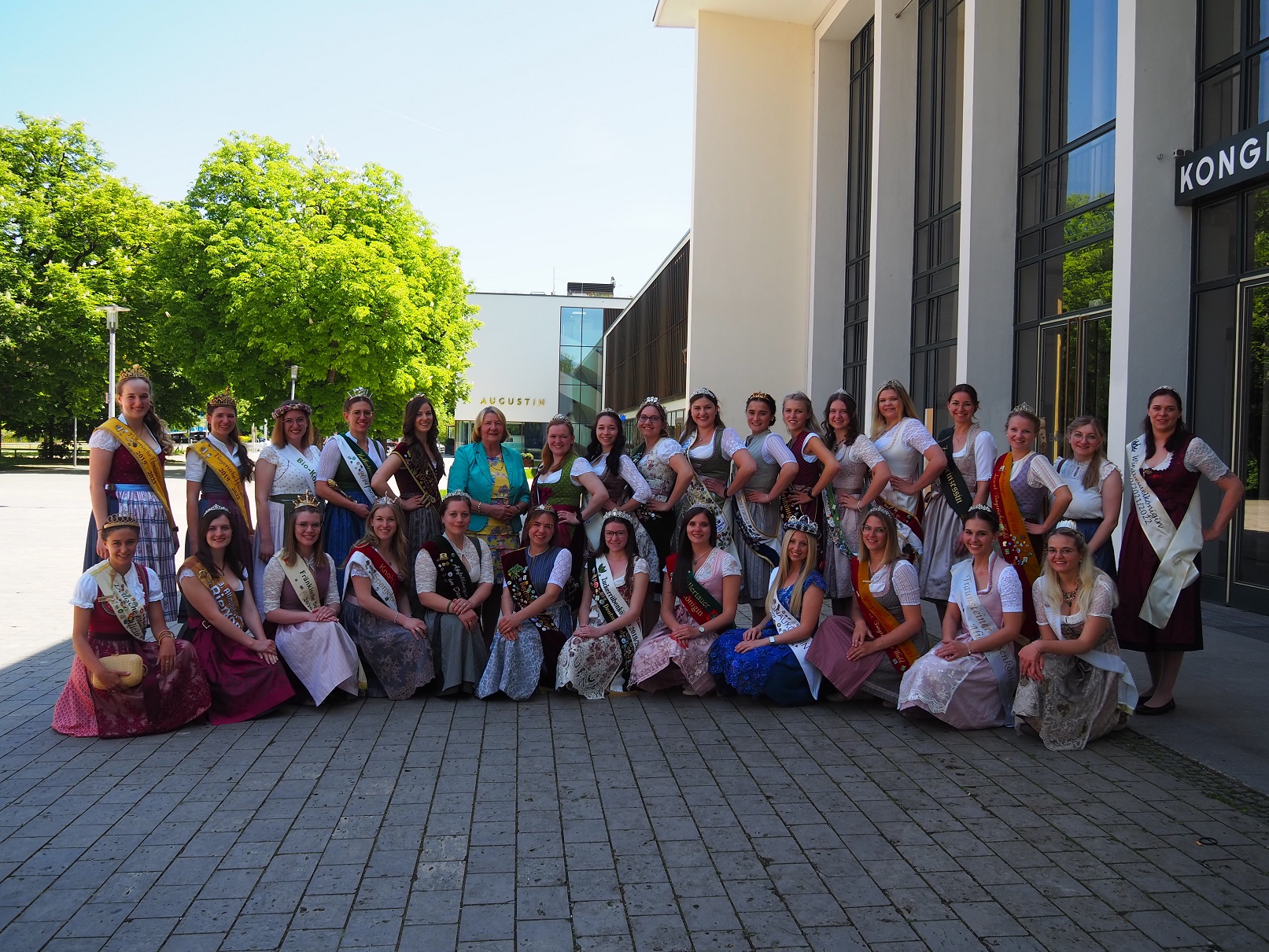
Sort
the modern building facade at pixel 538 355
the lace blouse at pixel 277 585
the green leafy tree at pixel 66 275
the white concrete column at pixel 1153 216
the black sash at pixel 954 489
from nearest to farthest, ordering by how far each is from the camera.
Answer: the lace blouse at pixel 277 585
the black sash at pixel 954 489
the white concrete column at pixel 1153 216
the green leafy tree at pixel 66 275
the modern building facade at pixel 538 355

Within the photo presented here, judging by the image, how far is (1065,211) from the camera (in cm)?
1159

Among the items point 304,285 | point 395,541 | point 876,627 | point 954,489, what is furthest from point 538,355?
point 876,627

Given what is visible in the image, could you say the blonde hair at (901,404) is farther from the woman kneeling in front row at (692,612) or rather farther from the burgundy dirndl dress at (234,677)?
the burgundy dirndl dress at (234,677)

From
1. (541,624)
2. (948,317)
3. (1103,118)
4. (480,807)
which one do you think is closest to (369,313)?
(948,317)

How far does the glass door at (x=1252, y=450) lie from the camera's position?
886 cm

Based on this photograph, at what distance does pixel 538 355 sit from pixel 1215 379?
2413 inches

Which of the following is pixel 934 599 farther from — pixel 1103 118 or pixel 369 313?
pixel 369 313

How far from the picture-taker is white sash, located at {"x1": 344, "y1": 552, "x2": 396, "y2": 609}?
6332 mm

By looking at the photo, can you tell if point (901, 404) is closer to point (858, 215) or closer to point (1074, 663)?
point (1074, 663)

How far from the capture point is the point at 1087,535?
245 inches

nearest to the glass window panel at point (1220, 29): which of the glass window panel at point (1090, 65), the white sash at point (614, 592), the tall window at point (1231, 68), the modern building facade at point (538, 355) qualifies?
the tall window at point (1231, 68)

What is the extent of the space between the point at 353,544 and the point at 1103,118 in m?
9.15

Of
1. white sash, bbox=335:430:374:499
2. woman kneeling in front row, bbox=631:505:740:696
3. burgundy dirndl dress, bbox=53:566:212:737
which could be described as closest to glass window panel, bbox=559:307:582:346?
white sash, bbox=335:430:374:499

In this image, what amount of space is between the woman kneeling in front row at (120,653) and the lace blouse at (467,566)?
142cm
